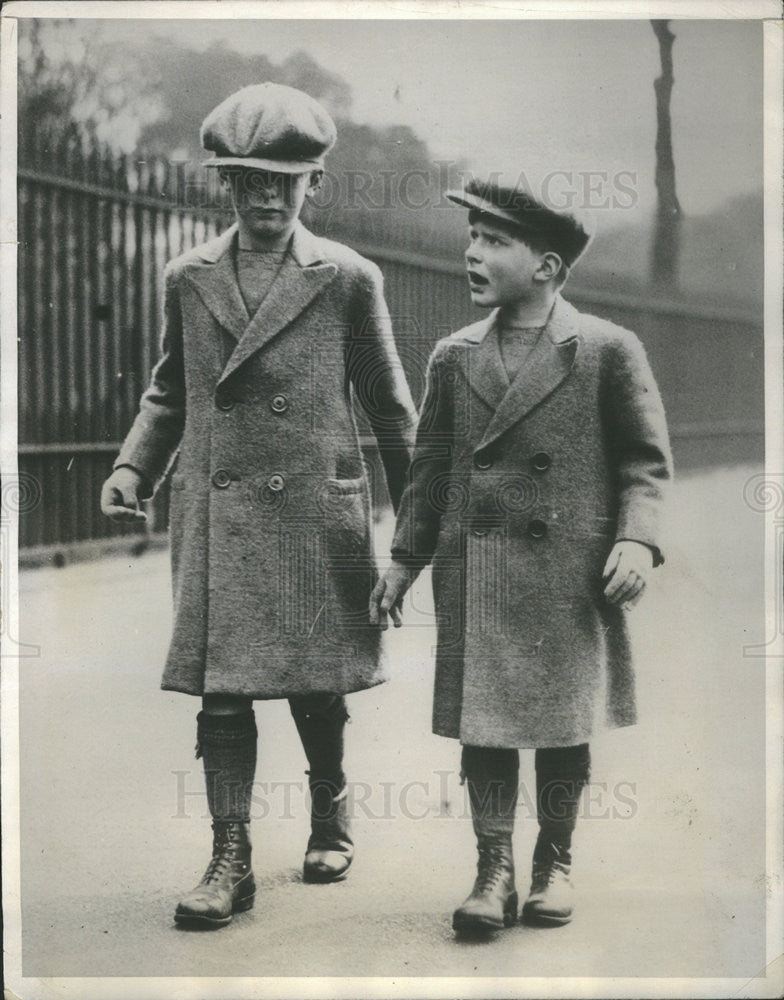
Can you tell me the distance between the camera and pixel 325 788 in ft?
9.87

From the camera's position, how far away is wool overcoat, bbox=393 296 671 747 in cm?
280

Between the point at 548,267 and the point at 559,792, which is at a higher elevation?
the point at 548,267

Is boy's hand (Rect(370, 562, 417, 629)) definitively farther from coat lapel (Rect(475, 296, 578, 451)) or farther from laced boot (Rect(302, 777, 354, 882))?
laced boot (Rect(302, 777, 354, 882))

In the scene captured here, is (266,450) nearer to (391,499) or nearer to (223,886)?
(391,499)

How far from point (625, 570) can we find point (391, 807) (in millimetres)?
954

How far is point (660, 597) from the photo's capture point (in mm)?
2990

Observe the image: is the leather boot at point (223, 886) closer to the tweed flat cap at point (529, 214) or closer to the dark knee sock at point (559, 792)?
the dark knee sock at point (559, 792)

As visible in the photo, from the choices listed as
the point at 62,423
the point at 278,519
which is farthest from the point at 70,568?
the point at 278,519

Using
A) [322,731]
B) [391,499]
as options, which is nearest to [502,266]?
[391,499]

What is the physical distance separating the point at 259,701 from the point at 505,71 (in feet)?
6.23

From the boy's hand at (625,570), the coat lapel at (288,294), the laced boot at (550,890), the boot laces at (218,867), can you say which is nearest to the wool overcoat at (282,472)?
the coat lapel at (288,294)

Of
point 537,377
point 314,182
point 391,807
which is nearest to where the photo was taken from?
point 537,377

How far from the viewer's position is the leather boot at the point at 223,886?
2910 millimetres

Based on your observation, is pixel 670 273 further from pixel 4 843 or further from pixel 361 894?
pixel 4 843
